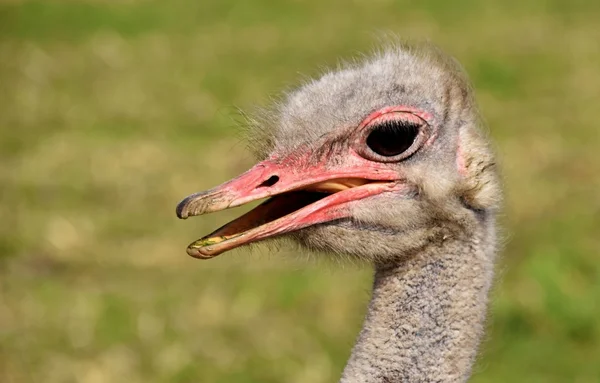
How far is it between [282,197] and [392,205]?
0.31 metres

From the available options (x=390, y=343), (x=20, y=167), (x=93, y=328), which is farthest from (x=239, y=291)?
(x=390, y=343)

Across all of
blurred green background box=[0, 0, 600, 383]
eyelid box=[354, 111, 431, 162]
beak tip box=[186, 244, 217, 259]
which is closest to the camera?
beak tip box=[186, 244, 217, 259]

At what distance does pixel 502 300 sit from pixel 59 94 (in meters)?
6.86

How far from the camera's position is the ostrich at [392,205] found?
312 centimetres

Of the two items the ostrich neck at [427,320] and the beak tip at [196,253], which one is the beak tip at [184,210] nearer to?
the beak tip at [196,253]

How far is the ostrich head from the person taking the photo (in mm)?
3133

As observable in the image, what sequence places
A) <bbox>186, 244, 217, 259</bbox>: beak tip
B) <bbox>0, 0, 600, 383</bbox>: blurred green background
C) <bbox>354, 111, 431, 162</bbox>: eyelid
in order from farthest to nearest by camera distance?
<bbox>0, 0, 600, 383</bbox>: blurred green background < <bbox>354, 111, 431, 162</bbox>: eyelid < <bbox>186, 244, 217, 259</bbox>: beak tip

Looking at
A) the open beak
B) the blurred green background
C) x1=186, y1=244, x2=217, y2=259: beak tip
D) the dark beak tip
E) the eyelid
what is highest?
the blurred green background

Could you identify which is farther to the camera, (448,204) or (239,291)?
(239,291)

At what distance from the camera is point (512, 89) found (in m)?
12.5

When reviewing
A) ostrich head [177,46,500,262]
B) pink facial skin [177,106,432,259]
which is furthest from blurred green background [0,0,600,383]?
pink facial skin [177,106,432,259]

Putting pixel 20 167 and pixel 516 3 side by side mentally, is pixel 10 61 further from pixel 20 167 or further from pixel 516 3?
pixel 516 3

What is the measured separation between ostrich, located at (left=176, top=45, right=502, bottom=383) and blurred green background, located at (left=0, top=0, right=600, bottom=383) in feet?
0.85

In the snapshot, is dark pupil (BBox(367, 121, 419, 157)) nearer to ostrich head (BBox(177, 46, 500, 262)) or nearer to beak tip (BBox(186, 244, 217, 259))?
ostrich head (BBox(177, 46, 500, 262))
